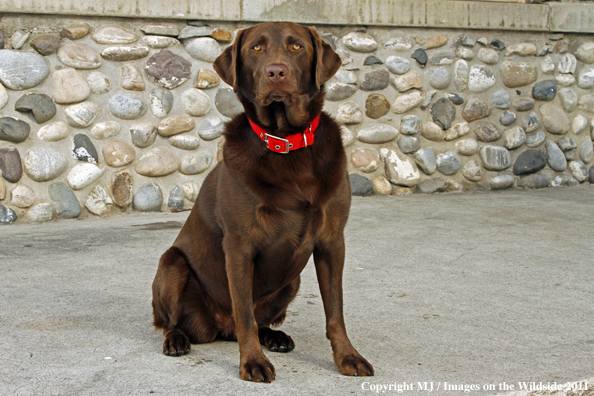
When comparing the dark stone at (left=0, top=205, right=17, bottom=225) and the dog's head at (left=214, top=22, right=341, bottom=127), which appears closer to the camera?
the dog's head at (left=214, top=22, right=341, bottom=127)

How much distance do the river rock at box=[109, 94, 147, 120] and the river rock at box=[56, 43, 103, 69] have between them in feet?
0.99

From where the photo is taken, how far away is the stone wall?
202 inches

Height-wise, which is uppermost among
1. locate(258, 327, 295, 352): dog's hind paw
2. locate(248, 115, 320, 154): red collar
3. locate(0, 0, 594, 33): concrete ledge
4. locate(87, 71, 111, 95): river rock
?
locate(0, 0, 594, 33): concrete ledge

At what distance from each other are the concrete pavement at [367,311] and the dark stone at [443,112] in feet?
4.57

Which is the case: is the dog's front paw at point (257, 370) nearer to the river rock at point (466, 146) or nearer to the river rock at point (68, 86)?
the river rock at point (68, 86)

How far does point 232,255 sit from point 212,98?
3447mm

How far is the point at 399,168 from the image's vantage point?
6168 mm

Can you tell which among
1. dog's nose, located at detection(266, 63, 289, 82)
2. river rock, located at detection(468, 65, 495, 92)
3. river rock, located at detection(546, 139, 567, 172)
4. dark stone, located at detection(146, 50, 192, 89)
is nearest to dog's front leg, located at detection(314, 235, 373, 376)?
dog's nose, located at detection(266, 63, 289, 82)

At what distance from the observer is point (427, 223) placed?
195 inches

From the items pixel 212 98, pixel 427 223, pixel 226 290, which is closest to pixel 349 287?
pixel 226 290

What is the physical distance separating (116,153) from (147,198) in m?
0.43

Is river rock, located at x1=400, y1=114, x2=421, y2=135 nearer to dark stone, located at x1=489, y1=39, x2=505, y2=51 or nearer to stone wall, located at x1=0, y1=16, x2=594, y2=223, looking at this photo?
stone wall, located at x1=0, y1=16, x2=594, y2=223

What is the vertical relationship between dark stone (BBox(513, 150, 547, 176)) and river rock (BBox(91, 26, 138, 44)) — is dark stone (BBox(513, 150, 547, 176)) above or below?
below

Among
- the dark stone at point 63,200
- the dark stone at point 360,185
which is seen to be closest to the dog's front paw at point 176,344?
the dark stone at point 63,200
